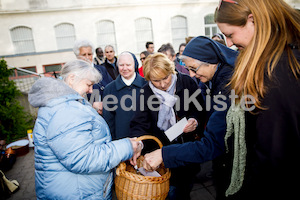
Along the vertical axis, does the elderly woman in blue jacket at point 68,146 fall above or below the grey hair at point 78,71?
below

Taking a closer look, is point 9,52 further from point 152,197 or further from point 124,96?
point 152,197

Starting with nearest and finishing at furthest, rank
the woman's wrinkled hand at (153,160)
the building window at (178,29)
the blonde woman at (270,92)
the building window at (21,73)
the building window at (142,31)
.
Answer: the blonde woman at (270,92), the woman's wrinkled hand at (153,160), the building window at (21,73), the building window at (142,31), the building window at (178,29)

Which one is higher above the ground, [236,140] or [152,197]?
[236,140]

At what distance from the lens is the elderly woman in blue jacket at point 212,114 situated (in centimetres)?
147

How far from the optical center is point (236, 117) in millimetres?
1073

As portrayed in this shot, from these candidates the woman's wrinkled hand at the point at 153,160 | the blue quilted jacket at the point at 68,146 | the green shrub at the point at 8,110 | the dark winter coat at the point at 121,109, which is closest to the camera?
the blue quilted jacket at the point at 68,146

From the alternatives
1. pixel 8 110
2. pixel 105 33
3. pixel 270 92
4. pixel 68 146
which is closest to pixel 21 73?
pixel 8 110

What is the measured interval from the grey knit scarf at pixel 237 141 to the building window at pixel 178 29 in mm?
16078

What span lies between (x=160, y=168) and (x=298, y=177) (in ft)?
4.10

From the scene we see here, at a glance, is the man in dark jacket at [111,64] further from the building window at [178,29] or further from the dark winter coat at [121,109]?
the building window at [178,29]

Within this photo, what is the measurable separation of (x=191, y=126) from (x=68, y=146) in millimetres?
1458

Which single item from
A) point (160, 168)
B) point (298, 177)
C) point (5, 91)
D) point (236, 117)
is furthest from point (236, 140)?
point (5, 91)

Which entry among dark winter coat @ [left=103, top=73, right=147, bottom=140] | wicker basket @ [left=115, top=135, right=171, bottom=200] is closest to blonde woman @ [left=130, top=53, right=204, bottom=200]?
dark winter coat @ [left=103, top=73, right=147, bottom=140]

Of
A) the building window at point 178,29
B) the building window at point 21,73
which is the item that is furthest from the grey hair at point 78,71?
the building window at point 178,29
